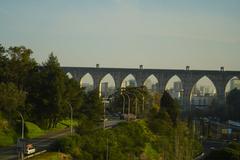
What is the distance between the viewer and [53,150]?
2533 centimetres

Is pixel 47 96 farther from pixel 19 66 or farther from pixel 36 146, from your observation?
pixel 36 146

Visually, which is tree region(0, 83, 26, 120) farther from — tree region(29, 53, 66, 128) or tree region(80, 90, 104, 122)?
tree region(80, 90, 104, 122)

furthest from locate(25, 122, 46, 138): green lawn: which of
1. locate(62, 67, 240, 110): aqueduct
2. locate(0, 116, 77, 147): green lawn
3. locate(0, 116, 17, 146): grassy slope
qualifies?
locate(62, 67, 240, 110): aqueduct

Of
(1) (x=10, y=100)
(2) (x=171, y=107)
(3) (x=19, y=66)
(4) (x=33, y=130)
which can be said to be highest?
(3) (x=19, y=66)

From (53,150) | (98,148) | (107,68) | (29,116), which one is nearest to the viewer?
(53,150)

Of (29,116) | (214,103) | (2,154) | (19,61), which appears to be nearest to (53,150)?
(2,154)

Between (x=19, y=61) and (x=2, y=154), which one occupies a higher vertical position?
(x=19, y=61)

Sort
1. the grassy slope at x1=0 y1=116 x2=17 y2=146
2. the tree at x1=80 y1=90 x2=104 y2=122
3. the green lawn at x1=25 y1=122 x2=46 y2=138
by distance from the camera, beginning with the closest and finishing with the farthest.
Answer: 1. the grassy slope at x1=0 y1=116 x2=17 y2=146
2. the green lawn at x1=25 y1=122 x2=46 y2=138
3. the tree at x1=80 y1=90 x2=104 y2=122

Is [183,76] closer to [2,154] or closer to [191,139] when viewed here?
[191,139]

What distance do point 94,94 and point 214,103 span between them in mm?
48945

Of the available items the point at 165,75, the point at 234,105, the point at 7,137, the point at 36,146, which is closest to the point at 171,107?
the point at 7,137

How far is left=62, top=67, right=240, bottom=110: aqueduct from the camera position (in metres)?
91.4

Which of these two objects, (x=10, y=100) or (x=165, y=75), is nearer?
(x=10, y=100)

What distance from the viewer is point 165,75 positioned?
305ft
